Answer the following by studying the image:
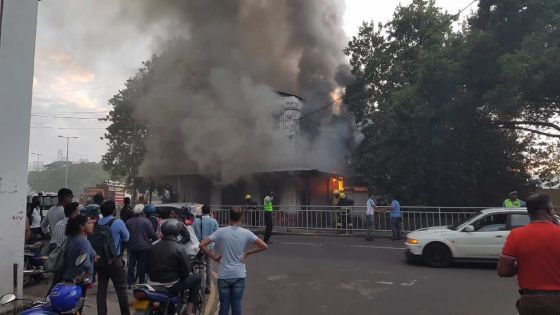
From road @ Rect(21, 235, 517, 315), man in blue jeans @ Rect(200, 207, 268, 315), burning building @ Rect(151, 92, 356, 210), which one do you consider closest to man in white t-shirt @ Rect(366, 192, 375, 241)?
road @ Rect(21, 235, 517, 315)

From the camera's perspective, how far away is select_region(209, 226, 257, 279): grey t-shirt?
4.62 metres

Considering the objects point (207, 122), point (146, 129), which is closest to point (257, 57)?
point (207, 122)

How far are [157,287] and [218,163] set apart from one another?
1700cm

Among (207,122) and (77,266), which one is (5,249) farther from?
(207,122)

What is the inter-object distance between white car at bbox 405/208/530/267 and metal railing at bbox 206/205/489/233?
4536mm

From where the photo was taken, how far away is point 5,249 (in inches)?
225

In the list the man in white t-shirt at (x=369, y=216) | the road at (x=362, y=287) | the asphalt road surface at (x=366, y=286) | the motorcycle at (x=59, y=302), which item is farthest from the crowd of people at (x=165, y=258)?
the man in white t-shirt at (x=369, y=216)

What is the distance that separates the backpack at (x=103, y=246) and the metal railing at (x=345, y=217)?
11.7 meters

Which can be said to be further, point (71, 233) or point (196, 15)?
point (196, 15)

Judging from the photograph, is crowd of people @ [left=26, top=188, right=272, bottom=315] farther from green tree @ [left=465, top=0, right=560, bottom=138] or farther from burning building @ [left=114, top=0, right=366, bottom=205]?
burning building @ [left=114, top=0, right=366, bottom=205]

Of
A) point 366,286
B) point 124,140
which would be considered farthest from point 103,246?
point 124,140

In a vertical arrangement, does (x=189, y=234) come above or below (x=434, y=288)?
above

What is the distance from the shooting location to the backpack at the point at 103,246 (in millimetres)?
5191

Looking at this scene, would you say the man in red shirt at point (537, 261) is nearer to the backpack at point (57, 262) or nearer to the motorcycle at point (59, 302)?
the motorcycle at point (59, 302)
